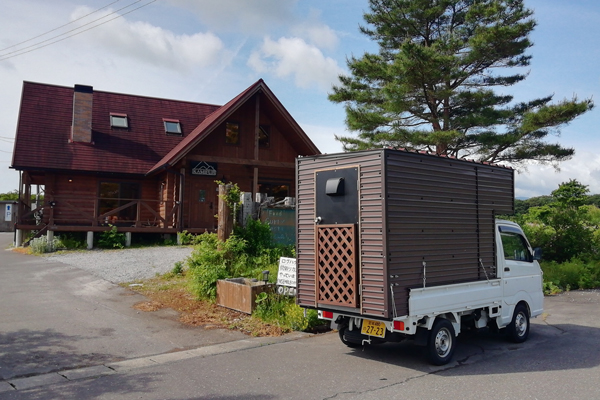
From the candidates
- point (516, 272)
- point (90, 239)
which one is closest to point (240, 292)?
point (516, 272)

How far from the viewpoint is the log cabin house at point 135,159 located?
69.1ft

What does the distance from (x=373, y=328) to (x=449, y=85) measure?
1408 centimetres

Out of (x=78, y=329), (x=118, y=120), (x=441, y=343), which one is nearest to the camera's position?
(x=441, y=343)

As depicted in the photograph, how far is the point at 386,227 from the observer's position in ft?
22.1

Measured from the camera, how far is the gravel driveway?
1391 centimetres

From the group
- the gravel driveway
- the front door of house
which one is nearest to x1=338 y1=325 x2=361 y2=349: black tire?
the gravel driveway

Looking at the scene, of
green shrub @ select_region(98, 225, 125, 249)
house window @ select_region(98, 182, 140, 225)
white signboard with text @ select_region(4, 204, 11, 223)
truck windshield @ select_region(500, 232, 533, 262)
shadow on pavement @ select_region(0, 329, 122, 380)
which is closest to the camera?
shadow on pavement @ select_region(0, 329, 122, 380)

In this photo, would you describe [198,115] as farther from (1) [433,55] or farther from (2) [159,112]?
(1) [433,55]

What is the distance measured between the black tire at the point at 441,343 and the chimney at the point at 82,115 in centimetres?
1960

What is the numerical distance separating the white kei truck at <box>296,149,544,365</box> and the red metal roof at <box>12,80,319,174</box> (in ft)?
44.8

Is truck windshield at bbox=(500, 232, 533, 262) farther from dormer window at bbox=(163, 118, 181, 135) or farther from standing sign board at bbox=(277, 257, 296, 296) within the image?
dormer window at bbox=(163, 118, 181, 135)

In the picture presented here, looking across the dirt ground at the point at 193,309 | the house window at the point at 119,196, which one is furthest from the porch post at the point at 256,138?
the dirt ground at the point at 193,309

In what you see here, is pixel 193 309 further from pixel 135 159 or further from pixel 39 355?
pixel 135 159

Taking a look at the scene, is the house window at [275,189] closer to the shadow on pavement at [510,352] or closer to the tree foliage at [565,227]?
the tree foliage at [565,227]
